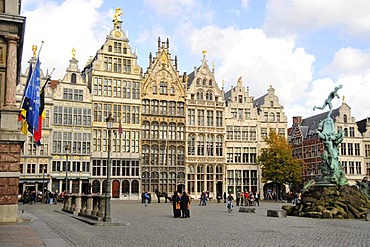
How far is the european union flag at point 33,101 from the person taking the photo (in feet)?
80.3

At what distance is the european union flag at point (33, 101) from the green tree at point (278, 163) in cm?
4280

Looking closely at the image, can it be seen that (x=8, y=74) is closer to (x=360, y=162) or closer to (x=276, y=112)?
(x=276, y=112)

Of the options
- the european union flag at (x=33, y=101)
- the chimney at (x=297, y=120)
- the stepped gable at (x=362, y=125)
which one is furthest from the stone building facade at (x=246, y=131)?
the european union flag at (x=33, y=101)

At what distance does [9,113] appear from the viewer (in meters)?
22.3

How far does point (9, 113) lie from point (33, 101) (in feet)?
7.97

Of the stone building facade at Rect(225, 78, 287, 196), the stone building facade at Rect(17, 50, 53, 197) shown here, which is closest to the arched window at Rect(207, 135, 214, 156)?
the stone building facade at Rect(225, 78, 287, 196)

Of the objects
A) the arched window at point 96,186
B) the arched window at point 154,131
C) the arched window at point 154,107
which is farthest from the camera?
the arched window at point 154,107

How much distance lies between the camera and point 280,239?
53.1 feet

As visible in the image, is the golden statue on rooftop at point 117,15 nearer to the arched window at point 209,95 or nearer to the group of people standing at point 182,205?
the arched window at point 209,95

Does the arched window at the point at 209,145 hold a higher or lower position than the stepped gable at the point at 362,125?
lower

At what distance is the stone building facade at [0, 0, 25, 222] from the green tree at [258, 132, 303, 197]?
146 ft

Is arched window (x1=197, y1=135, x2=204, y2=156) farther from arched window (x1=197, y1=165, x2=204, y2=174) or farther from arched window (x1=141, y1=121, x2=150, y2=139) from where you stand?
arched window (x1=141, y1=121, x2=150, y2=139)

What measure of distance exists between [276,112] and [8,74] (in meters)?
54.2

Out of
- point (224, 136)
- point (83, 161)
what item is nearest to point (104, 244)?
point (83, 161)
